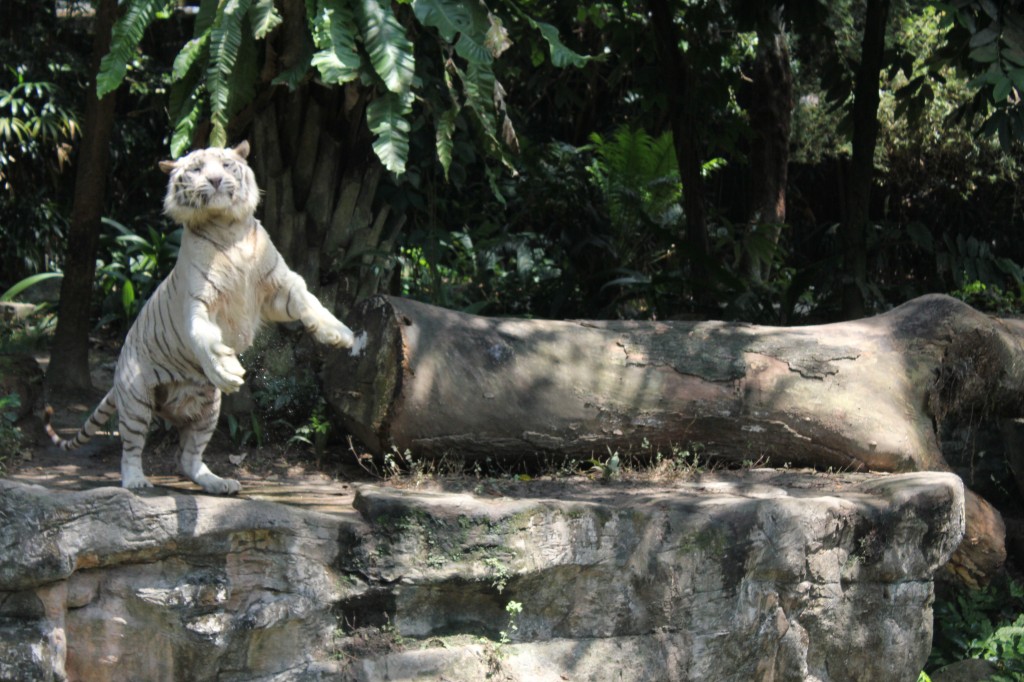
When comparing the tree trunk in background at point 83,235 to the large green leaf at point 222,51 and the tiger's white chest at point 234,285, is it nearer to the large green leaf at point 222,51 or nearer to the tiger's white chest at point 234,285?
the large green leaf at point 222,51

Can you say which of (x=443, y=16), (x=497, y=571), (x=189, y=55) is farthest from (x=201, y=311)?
(x=443, y=16)

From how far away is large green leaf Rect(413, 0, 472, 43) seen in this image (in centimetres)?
523

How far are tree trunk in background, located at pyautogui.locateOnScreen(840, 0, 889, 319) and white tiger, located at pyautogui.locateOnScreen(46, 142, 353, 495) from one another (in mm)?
4839

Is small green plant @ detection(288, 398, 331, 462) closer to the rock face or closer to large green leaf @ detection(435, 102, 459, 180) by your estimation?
the rock face

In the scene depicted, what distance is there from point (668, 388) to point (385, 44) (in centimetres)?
255

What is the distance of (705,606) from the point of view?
4914mm

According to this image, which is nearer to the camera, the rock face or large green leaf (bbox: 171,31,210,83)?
the rock face

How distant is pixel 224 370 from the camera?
4.35 meters

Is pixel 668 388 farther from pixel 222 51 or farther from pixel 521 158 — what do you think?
pixel 521 158

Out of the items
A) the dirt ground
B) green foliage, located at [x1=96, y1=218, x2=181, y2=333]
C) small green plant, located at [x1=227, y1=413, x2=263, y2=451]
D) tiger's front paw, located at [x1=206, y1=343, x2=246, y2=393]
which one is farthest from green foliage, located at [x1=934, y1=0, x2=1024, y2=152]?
green foliage, located at [x1=96, y1=218, x2=181, y2=333]

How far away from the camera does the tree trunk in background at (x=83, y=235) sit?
7027 mm

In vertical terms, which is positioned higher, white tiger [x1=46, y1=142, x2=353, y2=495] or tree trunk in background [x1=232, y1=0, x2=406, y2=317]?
tree trunk in background [x1=232, y1=0, x2=406, y2=317]

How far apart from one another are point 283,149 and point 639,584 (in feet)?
12.4

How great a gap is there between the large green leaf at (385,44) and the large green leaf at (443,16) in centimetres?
15
